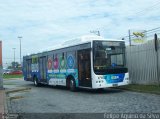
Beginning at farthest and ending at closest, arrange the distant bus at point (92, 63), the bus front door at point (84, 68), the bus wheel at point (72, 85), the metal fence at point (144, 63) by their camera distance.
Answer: the metal fence at point (144, 63) < the bus wheel at point (72, 85) < the bus front door at point (84, 68) < the distant bus at point (92, 63)

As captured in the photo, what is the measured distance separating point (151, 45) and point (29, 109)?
11.3 meters

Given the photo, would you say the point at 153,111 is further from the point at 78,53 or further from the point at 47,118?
the point at 78,53

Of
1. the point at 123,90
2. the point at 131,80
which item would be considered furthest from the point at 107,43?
the point at 131,80

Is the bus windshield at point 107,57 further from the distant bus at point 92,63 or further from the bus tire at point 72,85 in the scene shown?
the bus tire at point 72,85

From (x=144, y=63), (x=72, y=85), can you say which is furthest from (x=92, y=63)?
(x=144, y=63)

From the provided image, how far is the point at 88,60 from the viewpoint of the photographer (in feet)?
71.3

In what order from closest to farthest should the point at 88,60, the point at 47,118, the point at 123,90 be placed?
1. the point at 47,118
2. the point at 88,60
3. the point at 123,90

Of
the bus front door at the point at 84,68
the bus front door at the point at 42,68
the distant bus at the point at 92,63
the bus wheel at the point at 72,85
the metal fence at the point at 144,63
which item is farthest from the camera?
the bus front door at the point at 42,68

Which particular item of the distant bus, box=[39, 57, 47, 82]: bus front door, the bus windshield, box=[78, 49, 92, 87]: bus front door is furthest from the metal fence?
box=[39, 57, 47, 82]: bus front door

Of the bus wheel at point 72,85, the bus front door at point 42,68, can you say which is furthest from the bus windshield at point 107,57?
the bus front door at point 42,68

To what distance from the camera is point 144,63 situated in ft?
82.3

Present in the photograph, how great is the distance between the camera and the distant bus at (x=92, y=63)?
21.3 metres

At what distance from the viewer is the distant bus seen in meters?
21.3

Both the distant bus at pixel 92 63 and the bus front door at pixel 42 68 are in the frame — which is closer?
the distant bus at pixel 92 63
